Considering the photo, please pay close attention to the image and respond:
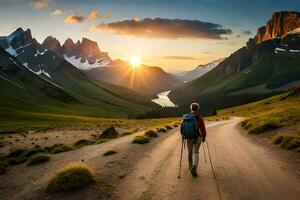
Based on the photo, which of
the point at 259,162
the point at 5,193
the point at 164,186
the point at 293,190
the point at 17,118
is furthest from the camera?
the point at 17,118

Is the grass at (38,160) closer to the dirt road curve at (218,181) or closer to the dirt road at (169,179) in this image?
the dirt road at (169,179)

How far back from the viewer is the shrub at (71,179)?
17203 millimetres

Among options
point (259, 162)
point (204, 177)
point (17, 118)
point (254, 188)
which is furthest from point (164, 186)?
point (17, 118)

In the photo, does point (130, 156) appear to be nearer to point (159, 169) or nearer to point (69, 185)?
point (159, 169)

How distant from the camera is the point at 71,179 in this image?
1755 cm

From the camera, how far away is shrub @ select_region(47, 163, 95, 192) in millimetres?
17203

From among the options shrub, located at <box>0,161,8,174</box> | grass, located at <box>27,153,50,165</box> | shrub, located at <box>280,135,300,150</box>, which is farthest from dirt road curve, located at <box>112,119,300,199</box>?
shrub, located at <box>0,161,8,174</box>

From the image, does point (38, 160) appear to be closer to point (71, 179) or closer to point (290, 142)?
point (71, 179)

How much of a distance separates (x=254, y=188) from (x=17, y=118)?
141654 mm

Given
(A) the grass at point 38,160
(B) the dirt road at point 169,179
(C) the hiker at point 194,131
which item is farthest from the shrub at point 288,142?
(A) the grass at point 38,160

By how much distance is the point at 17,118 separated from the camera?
480ft

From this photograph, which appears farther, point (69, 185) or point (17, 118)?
point (17, 118)

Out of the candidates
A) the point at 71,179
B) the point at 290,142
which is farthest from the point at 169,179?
the point at 290,142

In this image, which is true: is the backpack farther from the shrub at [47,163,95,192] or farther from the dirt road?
the shrub at [47,163,95,192]
